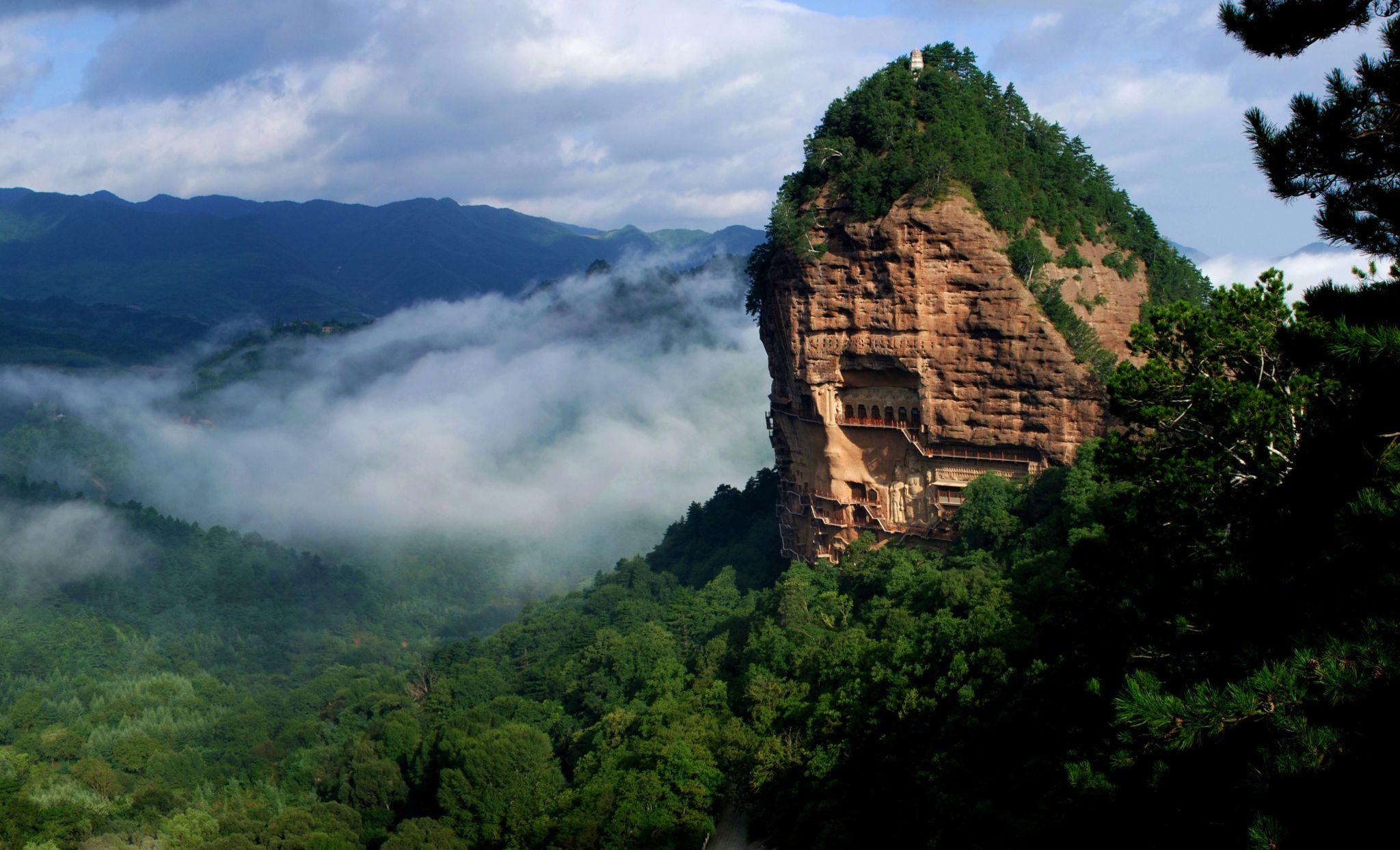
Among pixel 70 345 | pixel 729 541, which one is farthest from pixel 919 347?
pixel 70 345

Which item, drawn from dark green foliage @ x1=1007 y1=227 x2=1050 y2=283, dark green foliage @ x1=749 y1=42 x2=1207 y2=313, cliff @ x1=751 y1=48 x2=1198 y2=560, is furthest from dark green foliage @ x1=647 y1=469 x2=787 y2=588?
dark green foliage @ x1=1007 y1=227 x2=1050 y2=283

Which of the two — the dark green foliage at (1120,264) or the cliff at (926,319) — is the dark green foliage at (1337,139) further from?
the dark green foliage at (1120,264)

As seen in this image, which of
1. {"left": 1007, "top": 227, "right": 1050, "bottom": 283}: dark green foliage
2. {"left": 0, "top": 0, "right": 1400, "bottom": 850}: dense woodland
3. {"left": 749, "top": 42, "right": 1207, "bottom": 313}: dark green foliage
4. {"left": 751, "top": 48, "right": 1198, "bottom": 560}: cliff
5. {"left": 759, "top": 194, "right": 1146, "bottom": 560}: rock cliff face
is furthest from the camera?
{"left": 749, "top": 42, "right": 1207, "bottom": 313}: dark green foliage

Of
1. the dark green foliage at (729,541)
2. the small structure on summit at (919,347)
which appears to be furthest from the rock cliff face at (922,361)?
the dark green foliage at (729,541)

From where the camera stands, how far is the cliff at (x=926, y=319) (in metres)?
38.4

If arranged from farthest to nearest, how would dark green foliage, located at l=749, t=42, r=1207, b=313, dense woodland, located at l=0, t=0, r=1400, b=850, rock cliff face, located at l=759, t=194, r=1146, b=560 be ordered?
dark green foliage, located at l=749, t=42, r=1207, b=313 → rock cliff face, located at l=759, t=194, r=1146, b=560 → dense woodland, located at l=0, t=0, r=1400, b=850

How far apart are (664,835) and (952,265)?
22.1 meters

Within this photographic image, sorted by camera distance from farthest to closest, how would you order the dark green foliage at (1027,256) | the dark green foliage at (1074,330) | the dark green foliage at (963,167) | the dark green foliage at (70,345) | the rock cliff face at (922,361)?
the dark green foliage at (70,345)
the dark green foliage at (963,167)
the dark green foliage at (1027,256)
the rock cliff face at (922,361)
the dark green foliage at (1074,330)

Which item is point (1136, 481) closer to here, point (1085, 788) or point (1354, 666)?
point (1085, 788)

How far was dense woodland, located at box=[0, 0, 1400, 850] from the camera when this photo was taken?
10391 millimetres

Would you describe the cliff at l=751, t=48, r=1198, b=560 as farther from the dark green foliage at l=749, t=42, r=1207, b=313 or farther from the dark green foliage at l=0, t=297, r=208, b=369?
the dark green foliage at l=0, t=297, r=208, b=369

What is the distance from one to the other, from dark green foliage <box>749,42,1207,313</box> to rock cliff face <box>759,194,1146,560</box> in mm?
855

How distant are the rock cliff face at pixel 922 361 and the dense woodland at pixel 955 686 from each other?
159 centimetres

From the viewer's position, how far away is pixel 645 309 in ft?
534
